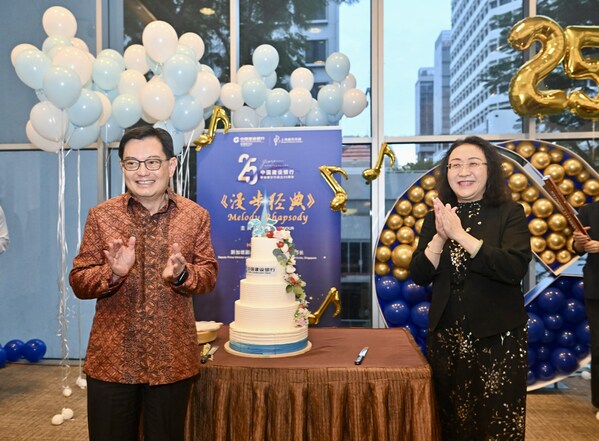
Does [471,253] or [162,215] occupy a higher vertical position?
[162,215]

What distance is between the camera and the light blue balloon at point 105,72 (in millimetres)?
3691

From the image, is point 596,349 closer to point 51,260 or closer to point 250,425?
point 250,425

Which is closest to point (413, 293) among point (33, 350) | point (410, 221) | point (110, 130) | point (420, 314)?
point (420, 314)

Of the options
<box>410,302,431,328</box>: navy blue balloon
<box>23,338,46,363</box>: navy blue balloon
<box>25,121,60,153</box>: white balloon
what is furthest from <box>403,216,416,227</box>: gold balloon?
<box>23,338,46,363</box>: navy blue balloon

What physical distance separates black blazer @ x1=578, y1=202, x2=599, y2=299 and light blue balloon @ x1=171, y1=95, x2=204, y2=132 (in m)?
2.73

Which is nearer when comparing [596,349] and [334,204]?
[596,349]

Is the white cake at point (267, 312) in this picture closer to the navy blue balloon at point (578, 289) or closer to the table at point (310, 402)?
the table at point (310, 402)

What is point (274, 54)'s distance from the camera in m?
4.13

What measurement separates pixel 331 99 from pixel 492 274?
2448mm

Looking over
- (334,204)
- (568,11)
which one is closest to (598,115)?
(568,11)

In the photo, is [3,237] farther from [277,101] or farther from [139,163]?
[139,163]

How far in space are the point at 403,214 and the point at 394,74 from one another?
1.54 metres

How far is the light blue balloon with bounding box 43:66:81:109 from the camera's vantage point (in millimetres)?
3266

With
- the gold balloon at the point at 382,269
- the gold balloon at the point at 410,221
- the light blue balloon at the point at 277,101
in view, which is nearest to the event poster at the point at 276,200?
the light blue balloon at the point at 277,101
